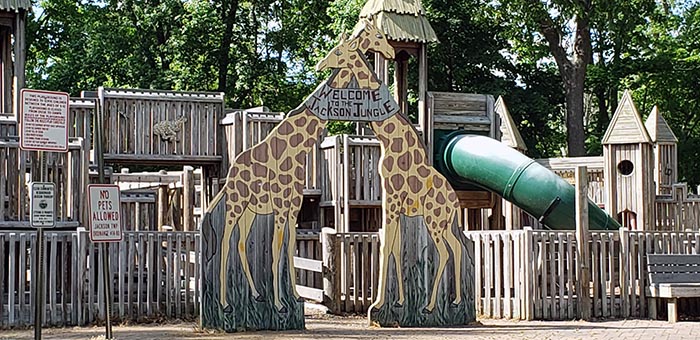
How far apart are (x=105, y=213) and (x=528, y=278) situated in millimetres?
6940

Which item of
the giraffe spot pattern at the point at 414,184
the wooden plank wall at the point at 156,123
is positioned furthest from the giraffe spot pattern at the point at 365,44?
the wooden plank wall at the point at 156,123

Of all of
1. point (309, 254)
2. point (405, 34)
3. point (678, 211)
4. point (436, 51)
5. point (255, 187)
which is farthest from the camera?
point (436, 51)

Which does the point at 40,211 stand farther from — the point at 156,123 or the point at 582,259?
the point at 156,123

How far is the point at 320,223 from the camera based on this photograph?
22.1 m

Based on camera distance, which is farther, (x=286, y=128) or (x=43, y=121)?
(x=286, y=128)

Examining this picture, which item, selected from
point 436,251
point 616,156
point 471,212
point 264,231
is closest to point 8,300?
point 264,231

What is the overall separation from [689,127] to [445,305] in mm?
A: 29153

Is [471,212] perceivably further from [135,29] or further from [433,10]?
[135,29]

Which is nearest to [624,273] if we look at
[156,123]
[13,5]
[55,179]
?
[55,179]

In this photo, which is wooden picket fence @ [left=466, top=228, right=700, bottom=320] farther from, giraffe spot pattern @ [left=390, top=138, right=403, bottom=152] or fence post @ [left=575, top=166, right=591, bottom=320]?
giraffe spot pattern @ [left=390, top=138, right=403, bottom=152]

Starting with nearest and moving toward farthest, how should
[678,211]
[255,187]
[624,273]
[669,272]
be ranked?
[255,187], [669,272], [624,273], [678,211]

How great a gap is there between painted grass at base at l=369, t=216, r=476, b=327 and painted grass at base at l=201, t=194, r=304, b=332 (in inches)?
51.7

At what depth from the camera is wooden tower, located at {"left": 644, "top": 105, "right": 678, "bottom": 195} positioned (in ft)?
84.6

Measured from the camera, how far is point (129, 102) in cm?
2089
